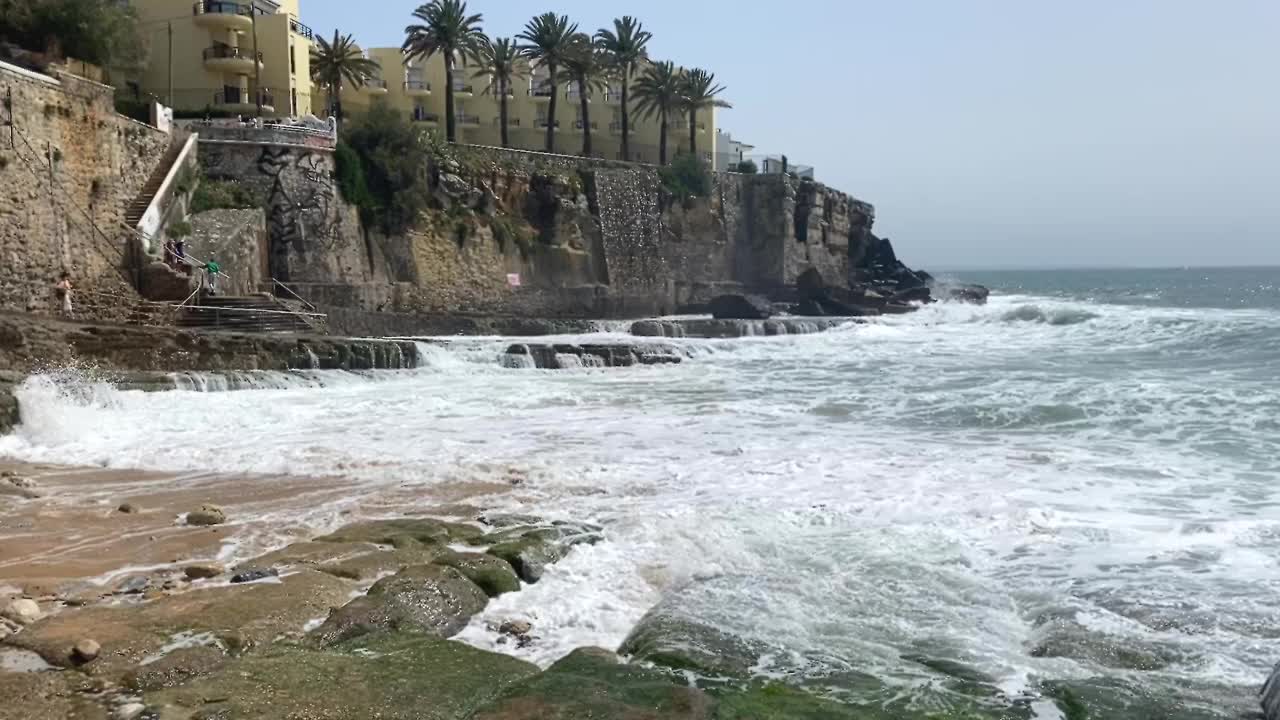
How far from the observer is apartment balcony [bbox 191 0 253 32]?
3691 centimetres

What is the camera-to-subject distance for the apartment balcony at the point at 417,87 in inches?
1969

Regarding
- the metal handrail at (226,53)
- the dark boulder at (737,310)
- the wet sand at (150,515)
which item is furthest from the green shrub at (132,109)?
the dark boulder at (737,310)

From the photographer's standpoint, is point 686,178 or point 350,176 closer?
point 350,176

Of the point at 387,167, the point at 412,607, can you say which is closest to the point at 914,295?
the point at 387,167

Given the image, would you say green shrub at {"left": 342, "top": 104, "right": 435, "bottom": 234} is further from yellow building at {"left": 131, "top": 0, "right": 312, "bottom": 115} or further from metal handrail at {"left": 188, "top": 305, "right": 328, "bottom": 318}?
metal handrail at {"left": 188, "top": 305, "right": 328, "bottom": 318}

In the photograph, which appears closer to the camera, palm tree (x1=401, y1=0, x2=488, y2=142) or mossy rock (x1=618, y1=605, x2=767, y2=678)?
mossy rock (x1=618, y1=605, x2=767, y2=678)

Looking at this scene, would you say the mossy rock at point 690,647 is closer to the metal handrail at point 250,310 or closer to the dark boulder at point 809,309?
the metal handrail at point 250,310

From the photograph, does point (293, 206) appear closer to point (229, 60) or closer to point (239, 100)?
point (239, 100)

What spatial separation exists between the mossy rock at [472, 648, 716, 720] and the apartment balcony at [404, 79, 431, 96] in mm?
48347

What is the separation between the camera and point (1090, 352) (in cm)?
2980

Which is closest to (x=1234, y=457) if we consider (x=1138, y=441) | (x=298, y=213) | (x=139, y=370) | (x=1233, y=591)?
(x=1138, y=441)

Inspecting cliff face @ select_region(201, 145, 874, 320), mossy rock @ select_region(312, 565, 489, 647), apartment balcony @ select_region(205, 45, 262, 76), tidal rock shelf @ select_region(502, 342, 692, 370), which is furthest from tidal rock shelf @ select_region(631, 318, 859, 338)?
mossy rock @ select_region(312, 565, 489, 647)

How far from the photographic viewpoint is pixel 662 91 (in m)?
49.7

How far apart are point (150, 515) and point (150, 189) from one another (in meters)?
18.5
